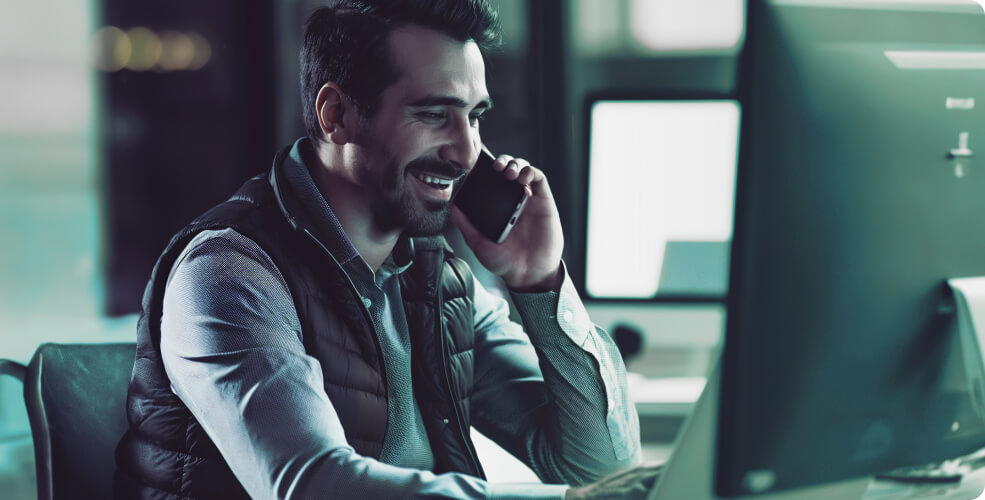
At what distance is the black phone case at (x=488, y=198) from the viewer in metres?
1.40

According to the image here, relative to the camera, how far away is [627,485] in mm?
741

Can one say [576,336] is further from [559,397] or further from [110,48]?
[110,48]

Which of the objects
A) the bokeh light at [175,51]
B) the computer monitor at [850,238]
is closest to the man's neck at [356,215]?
the computer monitor at [850,238]

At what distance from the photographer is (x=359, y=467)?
881 millimetres

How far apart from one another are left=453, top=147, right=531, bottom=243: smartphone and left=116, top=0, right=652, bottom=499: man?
0.07 feet

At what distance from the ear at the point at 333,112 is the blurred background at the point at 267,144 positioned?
61 cm

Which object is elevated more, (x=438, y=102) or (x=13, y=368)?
(x=438, y=102)

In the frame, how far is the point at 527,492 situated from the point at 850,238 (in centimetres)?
37

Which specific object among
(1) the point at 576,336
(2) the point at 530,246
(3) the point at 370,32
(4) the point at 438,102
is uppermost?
(3) the point at 370,32

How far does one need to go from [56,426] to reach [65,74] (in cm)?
167

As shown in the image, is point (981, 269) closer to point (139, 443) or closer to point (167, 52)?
point (139, 443)

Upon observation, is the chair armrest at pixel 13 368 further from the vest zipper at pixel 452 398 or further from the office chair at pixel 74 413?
the vest zipper at pixel 452 398

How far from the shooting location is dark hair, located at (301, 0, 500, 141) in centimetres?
139

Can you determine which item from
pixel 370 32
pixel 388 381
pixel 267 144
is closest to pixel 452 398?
pixel 388 381
